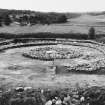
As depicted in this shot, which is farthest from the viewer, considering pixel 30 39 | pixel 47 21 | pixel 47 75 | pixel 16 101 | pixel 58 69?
pixel 47 21

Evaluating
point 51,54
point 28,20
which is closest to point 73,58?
point 51,54

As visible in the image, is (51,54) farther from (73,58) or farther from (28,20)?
(28,20)

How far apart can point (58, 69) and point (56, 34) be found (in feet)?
47.4

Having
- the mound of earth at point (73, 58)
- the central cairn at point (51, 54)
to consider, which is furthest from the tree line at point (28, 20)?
the central cairn at point (51, 54)

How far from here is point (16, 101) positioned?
34.7 ft

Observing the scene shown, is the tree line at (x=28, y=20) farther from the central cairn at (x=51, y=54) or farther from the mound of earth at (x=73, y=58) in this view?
the central cairn at (x=51, y=54)

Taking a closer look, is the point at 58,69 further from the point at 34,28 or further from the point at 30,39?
the point at 34,28

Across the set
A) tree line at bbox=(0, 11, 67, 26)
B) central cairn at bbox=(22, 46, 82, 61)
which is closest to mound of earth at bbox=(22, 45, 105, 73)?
central cairn at bbox=(22, 46, 82, 61)

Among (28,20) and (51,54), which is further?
(28,20)

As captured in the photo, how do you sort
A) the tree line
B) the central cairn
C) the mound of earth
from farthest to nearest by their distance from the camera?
the tree line → the central cairn → the mound of earth

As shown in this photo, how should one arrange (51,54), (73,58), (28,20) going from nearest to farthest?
(73,58) → (51,54) → (28,20)

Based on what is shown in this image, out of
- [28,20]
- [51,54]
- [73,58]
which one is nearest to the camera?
[73,58]

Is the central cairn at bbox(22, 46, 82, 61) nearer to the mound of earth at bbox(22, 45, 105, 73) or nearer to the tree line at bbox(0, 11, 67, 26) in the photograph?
the mound of earth at bbox(22, 45, 105, 73)

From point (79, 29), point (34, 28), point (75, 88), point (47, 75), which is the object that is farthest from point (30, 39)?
point (75, 88)
